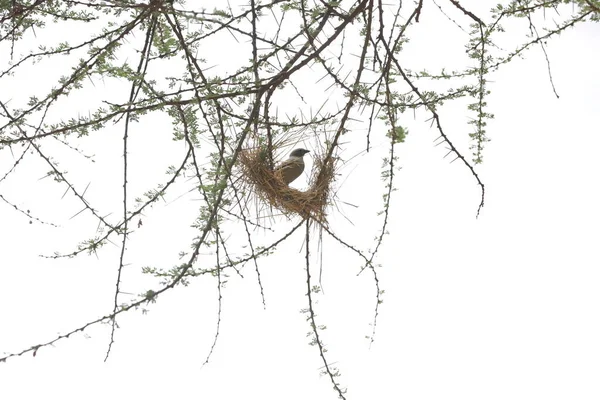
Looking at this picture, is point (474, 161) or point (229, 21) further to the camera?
point (474, 161)

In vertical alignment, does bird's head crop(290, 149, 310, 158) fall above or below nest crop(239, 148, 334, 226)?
above

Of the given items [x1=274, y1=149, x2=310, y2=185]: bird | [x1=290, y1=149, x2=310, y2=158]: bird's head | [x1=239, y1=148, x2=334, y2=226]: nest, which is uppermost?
[x1=290, y1=149, x2=310, y2=158]: bird's head

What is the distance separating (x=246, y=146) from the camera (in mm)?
1050

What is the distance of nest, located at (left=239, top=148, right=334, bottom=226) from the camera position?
3.44 ft

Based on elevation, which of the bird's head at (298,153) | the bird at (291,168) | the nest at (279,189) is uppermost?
the bird's head at (298,153)

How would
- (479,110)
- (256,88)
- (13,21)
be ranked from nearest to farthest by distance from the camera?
1. (256,88)
2. (13,21)
3. (479,110)

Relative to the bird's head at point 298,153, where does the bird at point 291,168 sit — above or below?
below

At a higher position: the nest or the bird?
the bird

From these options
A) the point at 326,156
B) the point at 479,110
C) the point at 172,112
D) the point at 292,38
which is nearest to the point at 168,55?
the point at 172,112

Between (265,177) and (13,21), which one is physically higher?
(13,21)

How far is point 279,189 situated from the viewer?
106cm

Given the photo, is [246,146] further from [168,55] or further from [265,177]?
[168,55]

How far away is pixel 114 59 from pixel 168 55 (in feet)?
0.30

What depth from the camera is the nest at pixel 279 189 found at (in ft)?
3.44
